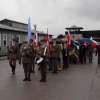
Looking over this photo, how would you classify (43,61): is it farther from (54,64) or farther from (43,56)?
(54,64)

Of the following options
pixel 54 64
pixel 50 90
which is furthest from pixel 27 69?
pixel 54 64

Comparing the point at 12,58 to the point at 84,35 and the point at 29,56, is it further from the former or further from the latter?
the point at 84,35

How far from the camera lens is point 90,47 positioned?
26.4 metres

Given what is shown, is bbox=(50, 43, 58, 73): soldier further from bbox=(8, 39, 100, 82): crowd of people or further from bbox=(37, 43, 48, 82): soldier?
bbox=(37, 43, 48, 82): soldier

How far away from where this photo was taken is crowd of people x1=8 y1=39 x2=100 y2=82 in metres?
13.1

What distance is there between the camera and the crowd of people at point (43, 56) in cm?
1312

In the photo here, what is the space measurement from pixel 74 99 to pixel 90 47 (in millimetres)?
17637

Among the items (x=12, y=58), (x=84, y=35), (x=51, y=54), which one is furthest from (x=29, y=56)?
(x=84, y=35)

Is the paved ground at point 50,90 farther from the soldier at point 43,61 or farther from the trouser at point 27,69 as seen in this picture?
the trouser at point 27,69

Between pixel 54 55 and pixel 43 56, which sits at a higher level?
pixel 43 56

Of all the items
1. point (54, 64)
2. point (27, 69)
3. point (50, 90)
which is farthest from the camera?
point (54, 64)

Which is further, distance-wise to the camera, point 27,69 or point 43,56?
point 27,69

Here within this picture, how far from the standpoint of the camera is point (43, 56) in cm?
1302

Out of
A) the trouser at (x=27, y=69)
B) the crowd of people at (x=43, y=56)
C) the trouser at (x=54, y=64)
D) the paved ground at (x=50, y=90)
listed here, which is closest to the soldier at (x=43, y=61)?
the crowd of people at (x=43, y=56)
